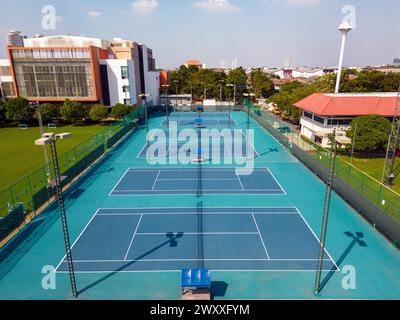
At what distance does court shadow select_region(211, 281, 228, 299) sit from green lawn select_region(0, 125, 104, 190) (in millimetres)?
19327

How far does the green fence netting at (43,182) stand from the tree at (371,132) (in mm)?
27385

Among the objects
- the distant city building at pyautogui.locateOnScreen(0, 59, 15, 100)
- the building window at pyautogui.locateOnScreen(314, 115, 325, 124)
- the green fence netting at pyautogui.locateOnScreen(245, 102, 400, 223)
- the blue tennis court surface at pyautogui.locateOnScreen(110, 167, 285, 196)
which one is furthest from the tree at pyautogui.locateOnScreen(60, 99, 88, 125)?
the green fence netting at pyautogui.locateOnScreen(245, 102, 400, 223)

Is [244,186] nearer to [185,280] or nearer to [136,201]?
[136,201]

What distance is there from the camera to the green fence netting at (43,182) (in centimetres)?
1797

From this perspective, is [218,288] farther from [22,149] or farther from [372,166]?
[22,149]

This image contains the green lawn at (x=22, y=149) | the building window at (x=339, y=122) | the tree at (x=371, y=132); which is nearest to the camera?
the green lawn at (x=22, y=149)

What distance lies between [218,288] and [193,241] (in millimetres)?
3968

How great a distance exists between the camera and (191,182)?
25.8 metres

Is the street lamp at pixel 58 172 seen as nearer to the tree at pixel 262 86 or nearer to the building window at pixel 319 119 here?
the building window at pixel 319 119

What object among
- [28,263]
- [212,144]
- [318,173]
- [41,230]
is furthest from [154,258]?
[212,144]

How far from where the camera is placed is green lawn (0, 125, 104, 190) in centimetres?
2727

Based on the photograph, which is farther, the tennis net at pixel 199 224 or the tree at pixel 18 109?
the tree at pixel 18 109

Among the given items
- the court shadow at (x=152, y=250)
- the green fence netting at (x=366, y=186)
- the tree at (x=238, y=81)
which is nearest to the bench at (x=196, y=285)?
the court shadow at (x=152, y=250)

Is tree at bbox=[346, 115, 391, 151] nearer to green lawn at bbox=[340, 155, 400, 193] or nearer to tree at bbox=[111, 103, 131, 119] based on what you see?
green lawn at bbox=[340, 155, 400, 193]
